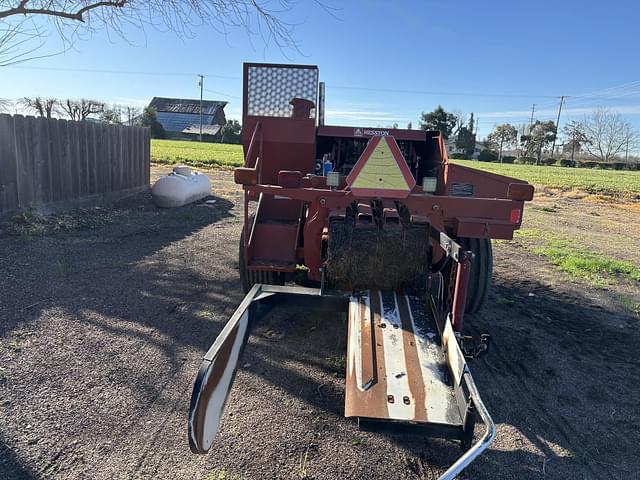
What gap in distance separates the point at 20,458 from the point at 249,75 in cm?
446

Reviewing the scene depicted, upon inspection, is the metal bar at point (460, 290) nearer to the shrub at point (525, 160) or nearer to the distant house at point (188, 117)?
the distant house at point (188, 117)

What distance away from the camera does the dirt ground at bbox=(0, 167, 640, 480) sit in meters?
2.79

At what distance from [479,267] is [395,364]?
2.23 metres

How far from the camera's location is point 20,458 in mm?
2689

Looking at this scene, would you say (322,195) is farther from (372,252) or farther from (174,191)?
(174,191)

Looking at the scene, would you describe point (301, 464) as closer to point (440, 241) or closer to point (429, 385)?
point (429, 385)

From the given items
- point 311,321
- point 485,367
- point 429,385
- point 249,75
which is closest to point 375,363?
point 429,385

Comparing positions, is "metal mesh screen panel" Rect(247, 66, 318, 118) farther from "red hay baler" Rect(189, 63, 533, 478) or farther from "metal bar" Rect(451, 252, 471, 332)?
"metal bar" Rect(451, 252, 471, 332)

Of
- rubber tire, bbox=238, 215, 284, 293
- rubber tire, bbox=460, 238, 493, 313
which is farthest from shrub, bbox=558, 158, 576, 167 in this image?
rubber tire, bbox=238, 215, 284, 293

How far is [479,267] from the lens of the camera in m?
4.90

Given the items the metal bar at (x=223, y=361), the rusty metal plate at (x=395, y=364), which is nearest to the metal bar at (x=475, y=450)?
the rusty metal plate at (x=395, y=364)

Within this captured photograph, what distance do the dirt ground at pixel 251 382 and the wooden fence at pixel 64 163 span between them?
283 cm

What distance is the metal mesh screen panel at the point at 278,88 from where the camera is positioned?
572cm

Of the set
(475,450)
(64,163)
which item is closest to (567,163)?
(64,163)
